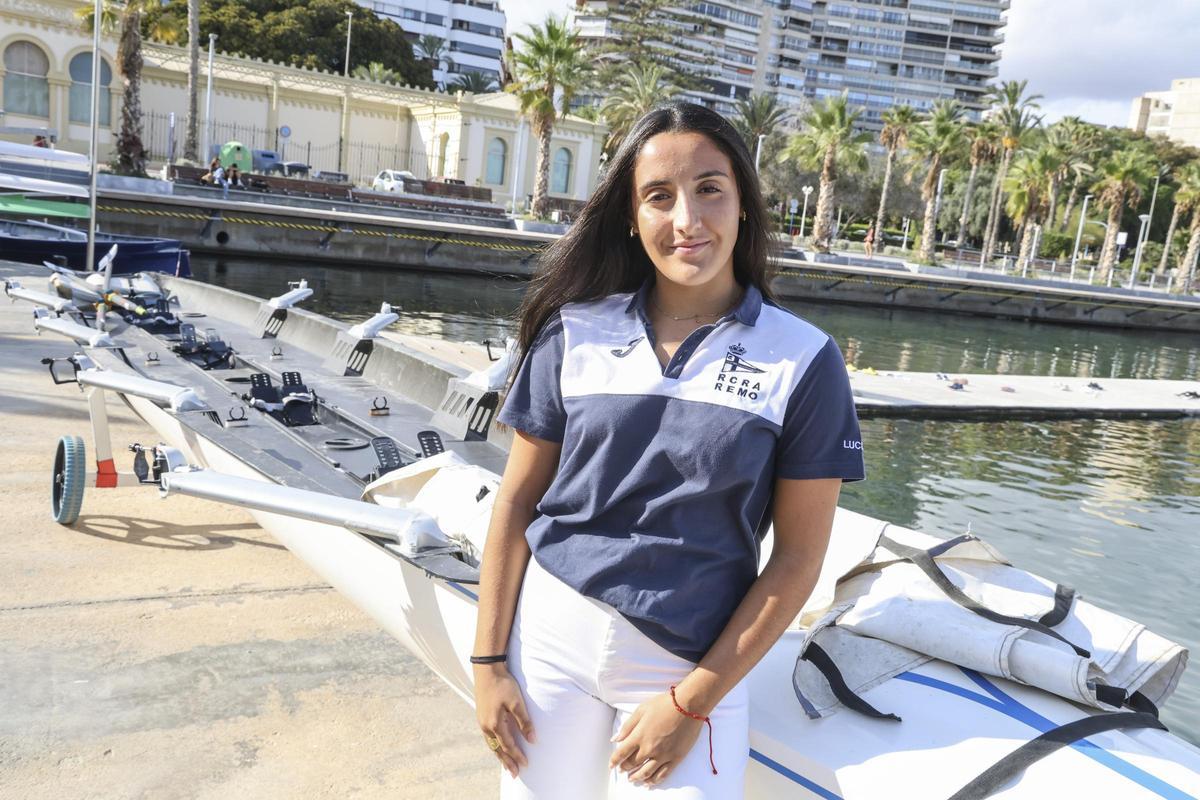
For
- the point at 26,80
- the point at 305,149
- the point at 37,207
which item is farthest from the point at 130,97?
the point at 37,207

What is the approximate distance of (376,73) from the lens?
192ft

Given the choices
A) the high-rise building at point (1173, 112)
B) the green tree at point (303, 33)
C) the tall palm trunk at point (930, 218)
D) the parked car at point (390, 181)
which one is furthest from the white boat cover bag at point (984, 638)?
the high-rise building at point (1173, 112)


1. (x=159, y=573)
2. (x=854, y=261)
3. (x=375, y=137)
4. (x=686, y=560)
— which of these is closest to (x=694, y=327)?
(x=686, y=560)

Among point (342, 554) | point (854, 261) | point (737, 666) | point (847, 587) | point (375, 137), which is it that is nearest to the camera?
point (737, 666)

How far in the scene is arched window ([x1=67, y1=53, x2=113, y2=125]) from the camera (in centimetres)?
3525

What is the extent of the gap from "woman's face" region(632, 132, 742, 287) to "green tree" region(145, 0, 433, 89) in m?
56.2

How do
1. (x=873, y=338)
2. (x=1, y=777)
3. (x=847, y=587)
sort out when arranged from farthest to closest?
1. (x=873, y=338)
2. (x=1, y=777)
3. (x=847, y=587)

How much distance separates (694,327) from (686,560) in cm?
48

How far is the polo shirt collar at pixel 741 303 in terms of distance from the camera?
1890mm

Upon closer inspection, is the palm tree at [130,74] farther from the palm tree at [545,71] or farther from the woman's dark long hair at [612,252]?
the woman's dark long hair at [612,252]

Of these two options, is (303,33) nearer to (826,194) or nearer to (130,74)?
(130,74)

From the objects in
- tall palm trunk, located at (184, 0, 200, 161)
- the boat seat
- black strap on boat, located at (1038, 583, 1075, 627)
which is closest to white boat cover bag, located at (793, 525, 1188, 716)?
black strap on boat, located at (1038, 583, 1075, 627)

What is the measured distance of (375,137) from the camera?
147 feet

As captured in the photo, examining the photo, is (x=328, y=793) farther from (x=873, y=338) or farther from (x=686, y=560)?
(x=873, y=338)
